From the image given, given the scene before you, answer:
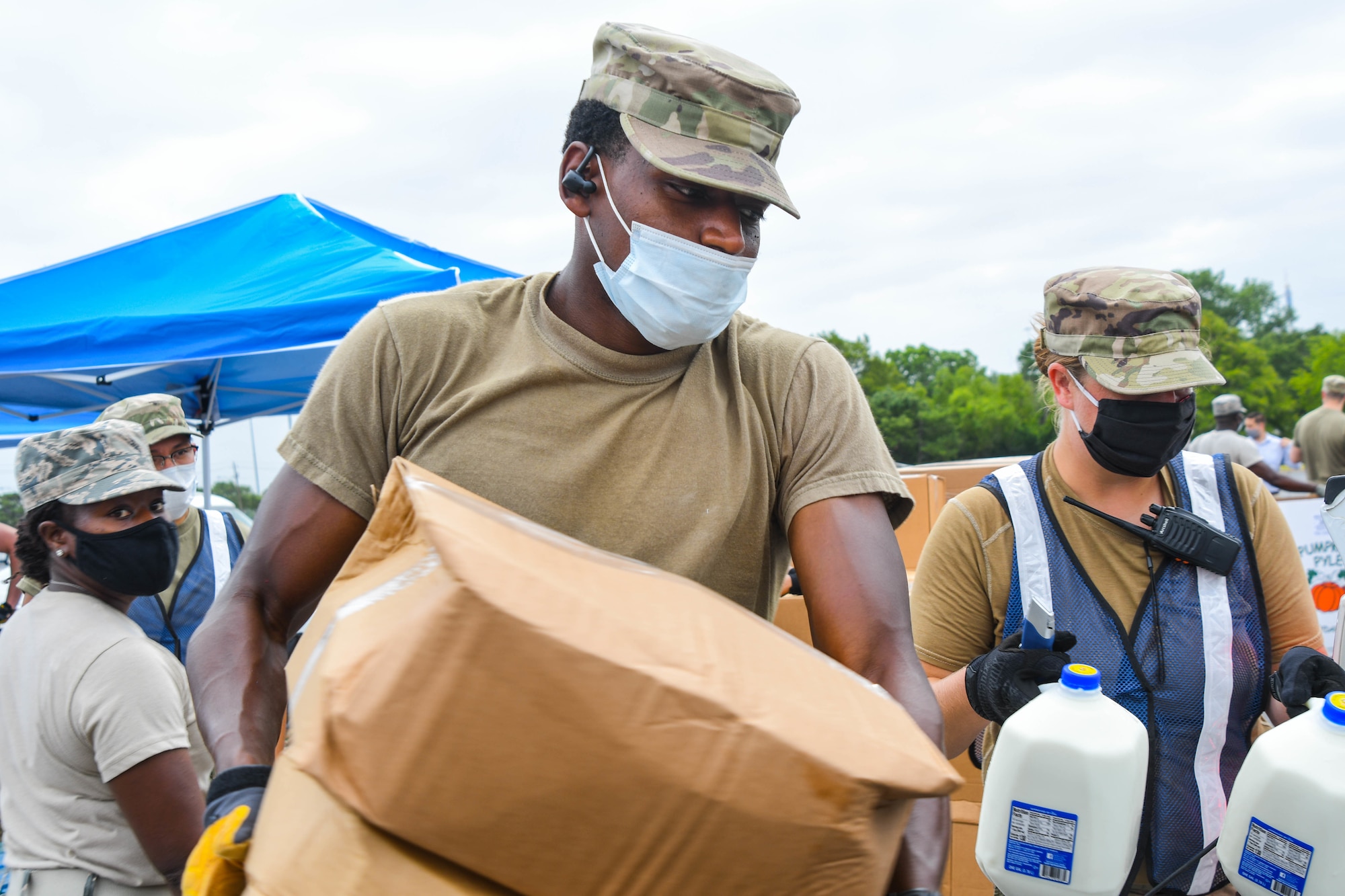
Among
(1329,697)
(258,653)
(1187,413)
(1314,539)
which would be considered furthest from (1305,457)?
(258,653)

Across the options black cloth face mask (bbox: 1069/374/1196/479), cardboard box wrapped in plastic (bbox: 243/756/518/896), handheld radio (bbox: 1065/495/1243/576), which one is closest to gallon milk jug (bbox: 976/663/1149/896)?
handheld radio (bbox: 1065/495/1243/576)

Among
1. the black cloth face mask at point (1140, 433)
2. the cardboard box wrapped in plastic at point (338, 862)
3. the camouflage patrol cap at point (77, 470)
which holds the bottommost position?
the camouflage patrol cap at point (77, 470)

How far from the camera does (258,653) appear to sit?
1374 mm

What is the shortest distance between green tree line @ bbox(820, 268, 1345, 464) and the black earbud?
40.8m

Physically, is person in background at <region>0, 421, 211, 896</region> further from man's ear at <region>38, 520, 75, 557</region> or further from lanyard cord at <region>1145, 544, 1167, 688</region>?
lanyard cord at <region>1145, 544, 1167, 688</region>

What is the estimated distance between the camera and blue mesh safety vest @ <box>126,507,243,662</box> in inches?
127

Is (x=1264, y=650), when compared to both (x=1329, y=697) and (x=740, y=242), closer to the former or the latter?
(x=1329, y=697)

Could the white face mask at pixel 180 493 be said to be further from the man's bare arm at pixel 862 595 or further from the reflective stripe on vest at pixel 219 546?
the man's bare arm at pixel 862 595

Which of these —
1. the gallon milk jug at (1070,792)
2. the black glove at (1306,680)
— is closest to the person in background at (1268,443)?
the black glove at (1306,680)

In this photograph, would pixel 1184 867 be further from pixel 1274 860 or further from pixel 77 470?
pixel 77 470

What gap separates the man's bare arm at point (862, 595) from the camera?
133 cm

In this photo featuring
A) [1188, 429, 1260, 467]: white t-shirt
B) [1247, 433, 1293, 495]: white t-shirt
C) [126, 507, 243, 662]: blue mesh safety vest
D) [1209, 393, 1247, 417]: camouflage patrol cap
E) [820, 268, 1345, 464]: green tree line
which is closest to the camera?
[126, 507, 243, 662]: blue mesh safety vest

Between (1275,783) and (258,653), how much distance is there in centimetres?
159

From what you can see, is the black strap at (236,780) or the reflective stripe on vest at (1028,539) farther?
the reflective stripe on vest at (1028,539)
